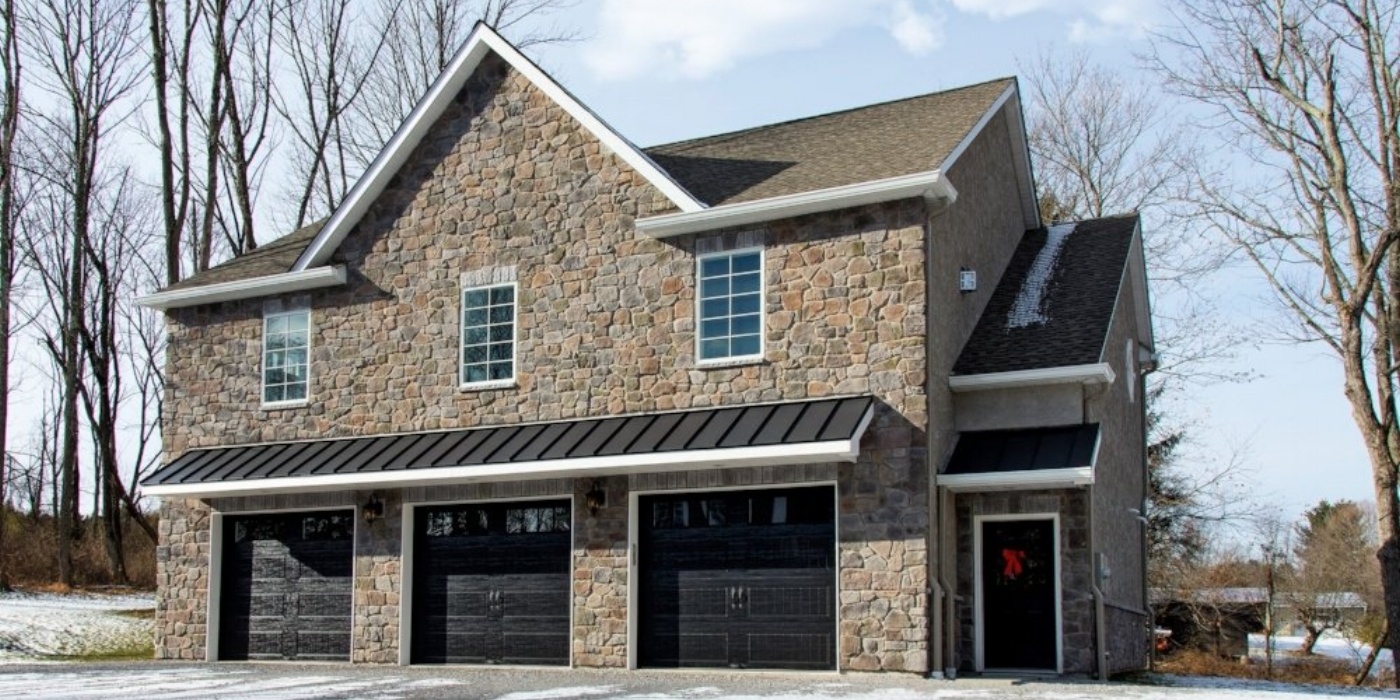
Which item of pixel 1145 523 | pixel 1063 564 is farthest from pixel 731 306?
pixel 1145 523

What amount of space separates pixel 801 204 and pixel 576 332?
11.5 feet

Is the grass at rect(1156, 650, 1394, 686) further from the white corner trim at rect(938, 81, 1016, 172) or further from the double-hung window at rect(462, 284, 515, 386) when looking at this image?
the double-hung window at rect(462, 284, 515, 386)

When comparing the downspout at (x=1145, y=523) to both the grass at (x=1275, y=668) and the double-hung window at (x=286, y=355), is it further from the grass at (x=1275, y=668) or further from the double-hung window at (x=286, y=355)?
the double-hung window at (x=286, y=355)

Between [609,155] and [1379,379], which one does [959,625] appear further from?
[1379,379]

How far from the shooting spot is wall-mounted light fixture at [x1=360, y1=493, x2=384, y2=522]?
18.2m

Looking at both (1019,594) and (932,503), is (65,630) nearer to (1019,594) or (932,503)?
(932,503)

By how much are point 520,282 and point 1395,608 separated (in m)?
13.7

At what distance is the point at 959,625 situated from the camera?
15781mm

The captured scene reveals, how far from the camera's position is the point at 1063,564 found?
15.8 m

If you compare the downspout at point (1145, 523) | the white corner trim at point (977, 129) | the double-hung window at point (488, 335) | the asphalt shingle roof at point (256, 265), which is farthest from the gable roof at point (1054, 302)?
the asphalt shingle roof at point (256, 265)

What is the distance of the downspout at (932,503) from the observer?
14703 mm

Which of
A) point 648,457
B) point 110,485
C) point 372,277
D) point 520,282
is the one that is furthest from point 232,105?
point 648,457

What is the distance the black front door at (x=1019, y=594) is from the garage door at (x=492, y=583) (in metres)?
5.10

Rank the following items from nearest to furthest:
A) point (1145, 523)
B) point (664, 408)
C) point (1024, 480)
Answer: point (1024, 480), point (664, 408), point (1145, 523)
